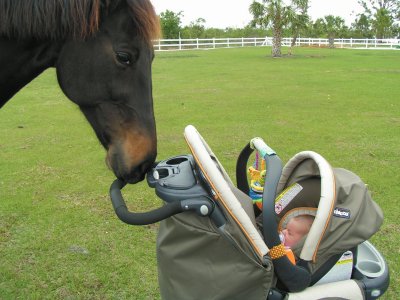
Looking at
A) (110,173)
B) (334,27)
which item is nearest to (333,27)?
(334,27)

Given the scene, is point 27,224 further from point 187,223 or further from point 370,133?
point 370,133

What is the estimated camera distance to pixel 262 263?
170 cm

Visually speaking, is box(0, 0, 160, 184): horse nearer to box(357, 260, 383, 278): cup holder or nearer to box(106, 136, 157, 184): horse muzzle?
box(106, 136, 157, 184): horse muzzle

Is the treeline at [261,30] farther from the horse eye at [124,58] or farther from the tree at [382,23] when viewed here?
the horse eye at [124,58]

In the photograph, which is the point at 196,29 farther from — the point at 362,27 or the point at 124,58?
the point at 124,58

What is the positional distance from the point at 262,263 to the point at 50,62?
4.31ft

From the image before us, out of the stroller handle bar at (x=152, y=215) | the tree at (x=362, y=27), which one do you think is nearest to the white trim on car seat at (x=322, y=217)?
the stroller handle bar at (x=152, y=215)

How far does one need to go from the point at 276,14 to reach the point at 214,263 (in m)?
23.8

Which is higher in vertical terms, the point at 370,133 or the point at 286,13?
the point at 286,13

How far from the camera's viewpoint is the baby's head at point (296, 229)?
217cm

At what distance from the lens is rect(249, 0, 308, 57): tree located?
23547mm

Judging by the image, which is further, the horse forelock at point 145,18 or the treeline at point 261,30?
the treeline at point 261,30

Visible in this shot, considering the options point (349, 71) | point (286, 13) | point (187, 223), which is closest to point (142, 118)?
point (187, 223)

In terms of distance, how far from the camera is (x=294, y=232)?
2191 millimetres
